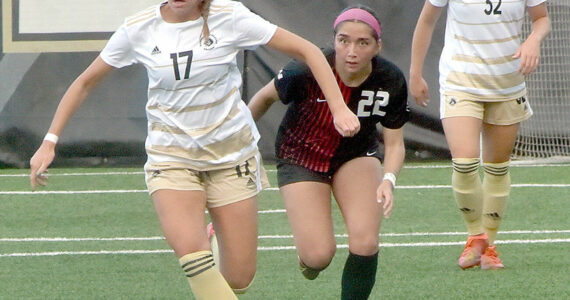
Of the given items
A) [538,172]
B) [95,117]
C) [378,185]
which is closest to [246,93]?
[95,117]

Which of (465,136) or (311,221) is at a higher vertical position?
(465,136)

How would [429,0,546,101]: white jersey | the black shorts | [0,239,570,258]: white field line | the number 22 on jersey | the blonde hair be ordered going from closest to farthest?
1. the blonde hair
2. the number 22 on jersey
3. the black shorts
4. [429,0,546,101]: white jersey
5. [0,239,570,258]: white field line

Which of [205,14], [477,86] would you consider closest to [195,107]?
[205,14]

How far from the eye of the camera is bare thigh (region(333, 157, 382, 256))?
18.5 ft

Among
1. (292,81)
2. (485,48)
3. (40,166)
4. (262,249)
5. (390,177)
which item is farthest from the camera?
(262,249)

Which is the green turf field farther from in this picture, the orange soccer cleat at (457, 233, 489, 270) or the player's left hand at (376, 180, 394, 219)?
the player's left hand at (376, 180, 394, 219)

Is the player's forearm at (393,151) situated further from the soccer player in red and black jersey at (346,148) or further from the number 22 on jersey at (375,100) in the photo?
the number 22 on jersey at (375,100)

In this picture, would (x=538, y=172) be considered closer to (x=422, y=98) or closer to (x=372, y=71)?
(x=422, y=98)

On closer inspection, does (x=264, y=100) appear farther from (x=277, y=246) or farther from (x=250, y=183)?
(x=277, y=246)

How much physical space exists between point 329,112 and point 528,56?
4.08 ft

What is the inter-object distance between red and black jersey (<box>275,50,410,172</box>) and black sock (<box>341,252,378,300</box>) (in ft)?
2.03

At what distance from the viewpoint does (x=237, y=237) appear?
5301 millimetres

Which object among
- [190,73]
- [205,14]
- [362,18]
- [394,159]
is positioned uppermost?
[205,14]

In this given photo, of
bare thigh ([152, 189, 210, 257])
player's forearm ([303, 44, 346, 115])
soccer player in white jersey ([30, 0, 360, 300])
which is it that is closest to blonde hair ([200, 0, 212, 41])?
soccer player in white jersey ([30, 0, 360, 300])
